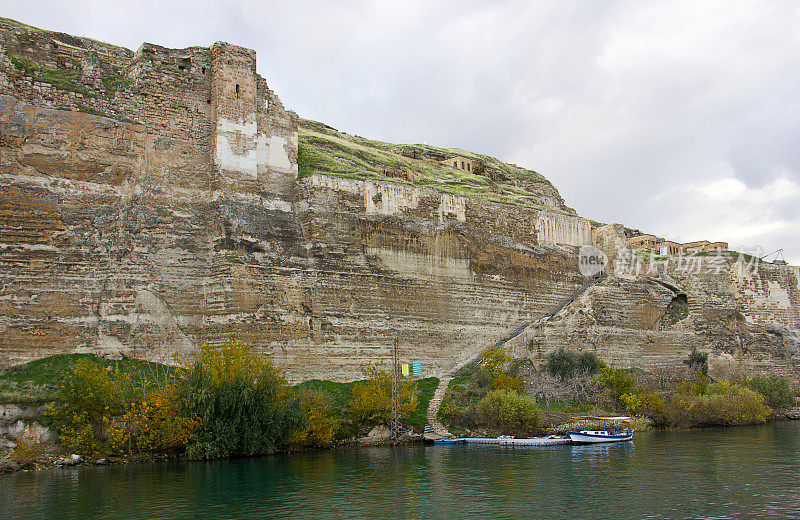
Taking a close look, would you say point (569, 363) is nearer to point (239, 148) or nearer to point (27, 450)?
point (239, 148)

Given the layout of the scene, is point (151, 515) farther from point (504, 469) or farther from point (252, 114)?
point (252, 114)

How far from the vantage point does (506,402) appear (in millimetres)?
24844

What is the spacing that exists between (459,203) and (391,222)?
13.5ft

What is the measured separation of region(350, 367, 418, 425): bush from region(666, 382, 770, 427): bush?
12132mm

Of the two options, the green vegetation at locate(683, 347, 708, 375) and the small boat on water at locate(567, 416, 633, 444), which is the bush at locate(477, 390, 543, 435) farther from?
the green vegetation at locate(683, 347, 708, 375)

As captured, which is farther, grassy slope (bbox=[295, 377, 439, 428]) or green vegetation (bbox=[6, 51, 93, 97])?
grassy slope (bbox=[295, 377, 439, 428])

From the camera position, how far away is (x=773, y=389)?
33.7 m

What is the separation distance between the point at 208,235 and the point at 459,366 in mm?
11143

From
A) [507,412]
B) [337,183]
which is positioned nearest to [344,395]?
[507,412]

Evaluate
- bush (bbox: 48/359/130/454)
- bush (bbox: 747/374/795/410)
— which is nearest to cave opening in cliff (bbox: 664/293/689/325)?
bush (bbox: 747/374/795/410)

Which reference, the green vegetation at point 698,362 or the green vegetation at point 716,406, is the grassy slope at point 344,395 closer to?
the green vegetation at point 716,406

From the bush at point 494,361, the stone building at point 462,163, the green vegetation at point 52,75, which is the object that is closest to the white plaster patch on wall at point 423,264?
the bush at point 494,361

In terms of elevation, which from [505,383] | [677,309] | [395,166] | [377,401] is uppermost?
[395,166]

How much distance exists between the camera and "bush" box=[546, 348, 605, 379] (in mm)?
30062
